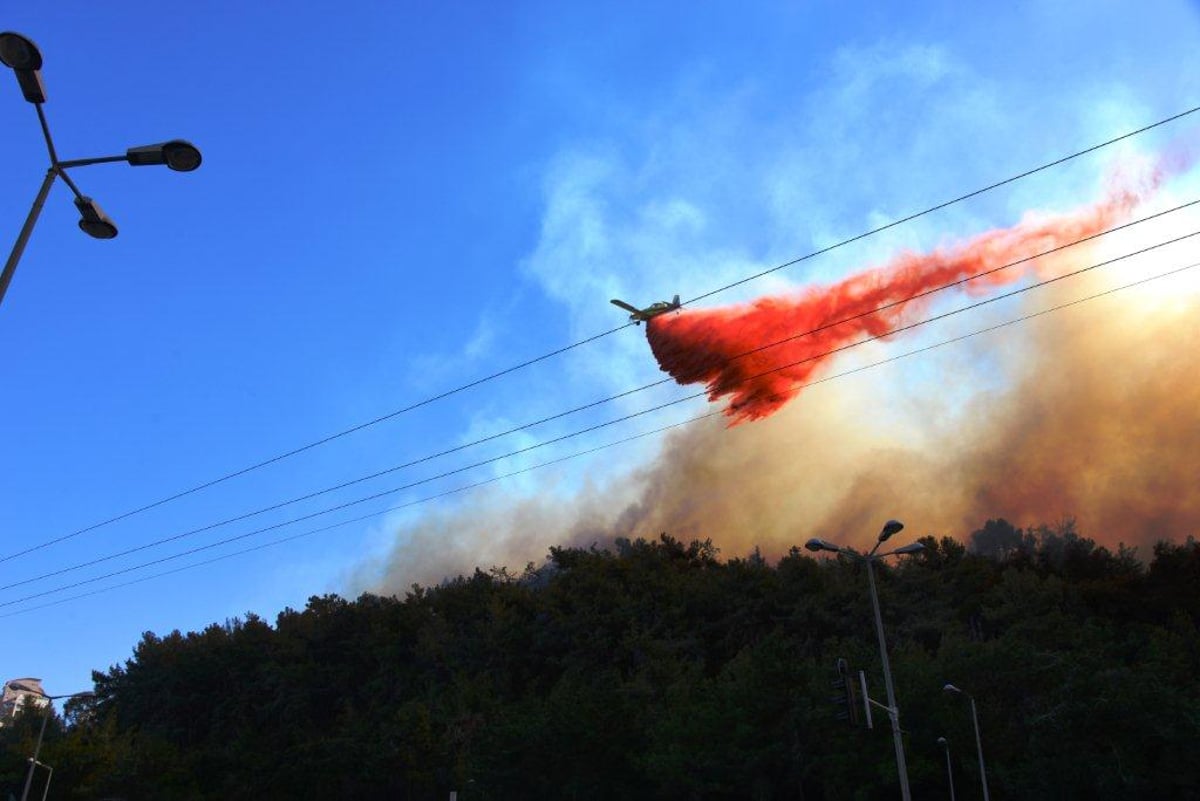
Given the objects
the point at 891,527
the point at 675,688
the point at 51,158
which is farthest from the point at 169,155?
the point at 675,688

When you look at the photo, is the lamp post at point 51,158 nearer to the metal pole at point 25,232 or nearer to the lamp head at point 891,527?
the metal pole at point 25,232

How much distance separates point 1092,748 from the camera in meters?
44.8

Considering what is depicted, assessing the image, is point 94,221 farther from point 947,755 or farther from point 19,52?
point 947,755

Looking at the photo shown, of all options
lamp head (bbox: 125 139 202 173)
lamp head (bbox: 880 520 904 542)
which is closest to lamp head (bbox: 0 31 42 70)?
lamp head (bbox: 125 139 202 173)

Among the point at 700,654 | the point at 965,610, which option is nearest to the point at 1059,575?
the point at 965,610

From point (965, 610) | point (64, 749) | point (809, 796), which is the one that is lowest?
point (809, 796)

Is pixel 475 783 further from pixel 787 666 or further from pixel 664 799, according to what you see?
pixel 787 666

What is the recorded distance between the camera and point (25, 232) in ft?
32.8

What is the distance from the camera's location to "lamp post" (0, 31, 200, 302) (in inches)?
353

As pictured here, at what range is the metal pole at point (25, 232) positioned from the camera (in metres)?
9.56

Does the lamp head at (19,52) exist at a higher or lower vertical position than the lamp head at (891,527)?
higher

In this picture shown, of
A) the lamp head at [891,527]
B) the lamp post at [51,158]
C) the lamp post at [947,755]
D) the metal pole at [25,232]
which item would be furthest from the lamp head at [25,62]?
the lamp post at [947,755]

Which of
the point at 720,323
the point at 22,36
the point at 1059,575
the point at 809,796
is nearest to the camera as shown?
the point at 22,36

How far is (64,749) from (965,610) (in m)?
87.8
